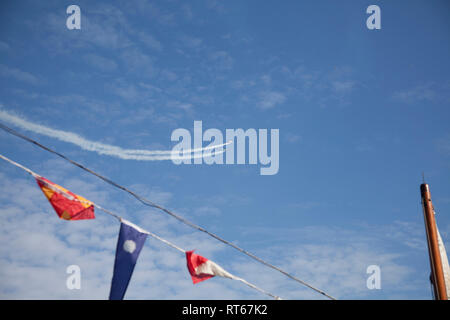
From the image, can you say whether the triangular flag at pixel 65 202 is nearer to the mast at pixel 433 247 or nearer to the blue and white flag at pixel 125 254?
the blue and white flag at pixel 125 254

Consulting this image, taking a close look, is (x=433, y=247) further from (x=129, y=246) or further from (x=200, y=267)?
(x=129, y=246)

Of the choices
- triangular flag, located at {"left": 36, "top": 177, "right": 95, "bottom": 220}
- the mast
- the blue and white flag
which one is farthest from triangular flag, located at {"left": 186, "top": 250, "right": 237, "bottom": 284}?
the mast

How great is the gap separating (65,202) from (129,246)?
252 cm

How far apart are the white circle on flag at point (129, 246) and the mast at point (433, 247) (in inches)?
449

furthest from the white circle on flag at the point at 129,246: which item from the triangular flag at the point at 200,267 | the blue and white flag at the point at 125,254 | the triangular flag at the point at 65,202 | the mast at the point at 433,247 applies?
the mast at the point at 433,247

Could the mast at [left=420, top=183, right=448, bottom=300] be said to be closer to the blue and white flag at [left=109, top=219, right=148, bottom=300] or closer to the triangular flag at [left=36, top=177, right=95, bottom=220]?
the blue and white flag at [left=109, top=219, right=148, bottom=300]

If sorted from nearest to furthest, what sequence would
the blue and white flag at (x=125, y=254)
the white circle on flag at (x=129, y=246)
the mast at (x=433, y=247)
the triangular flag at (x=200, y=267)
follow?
the blue and white flag at (x=125, y=254), the white circle on flag at (x=129, y=246), the triangular flag at (x=200, y=267), the mast at (x=433, y=247)

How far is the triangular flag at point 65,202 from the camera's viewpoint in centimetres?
1233

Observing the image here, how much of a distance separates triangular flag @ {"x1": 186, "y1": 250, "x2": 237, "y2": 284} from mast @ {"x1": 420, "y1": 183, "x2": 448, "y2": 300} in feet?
28.4
